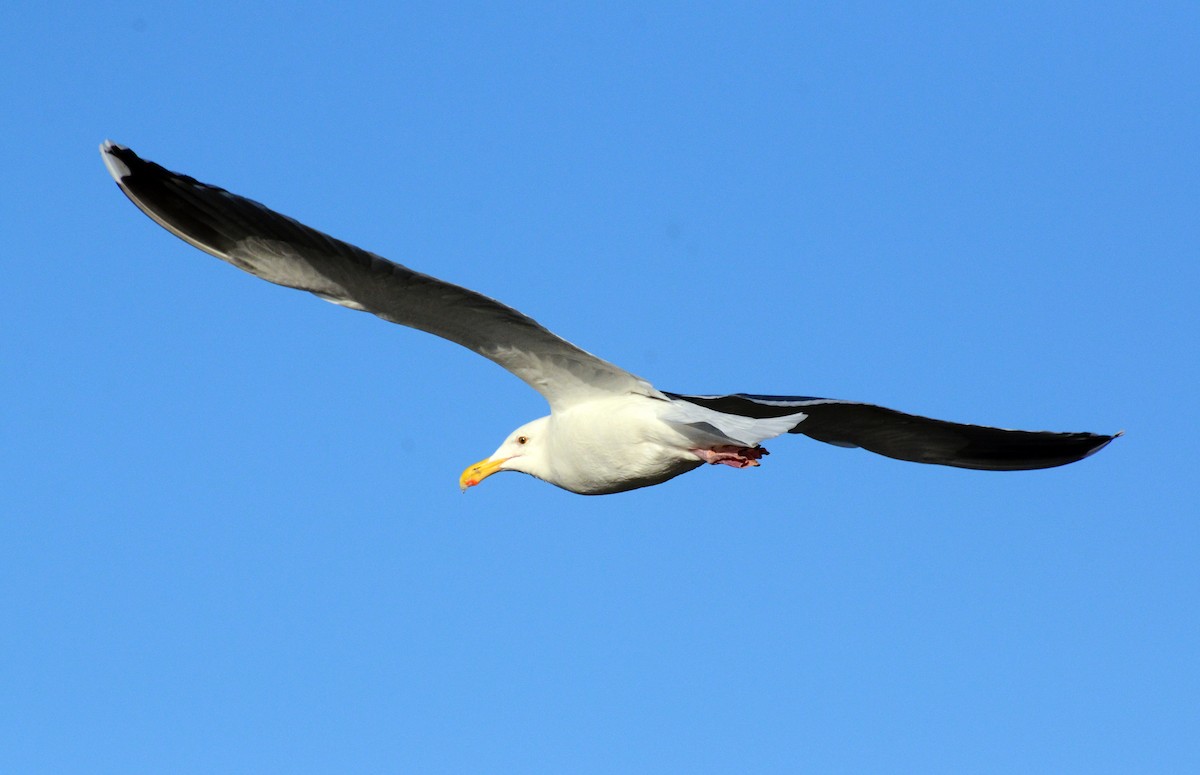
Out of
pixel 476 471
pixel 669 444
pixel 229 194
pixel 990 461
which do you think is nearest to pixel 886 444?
pixel 990 461

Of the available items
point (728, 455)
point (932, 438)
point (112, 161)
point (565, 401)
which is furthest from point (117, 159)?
point (932, 438)

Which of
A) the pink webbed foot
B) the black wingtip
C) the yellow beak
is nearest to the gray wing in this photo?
the black wingtip

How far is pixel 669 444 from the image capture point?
36.6ft

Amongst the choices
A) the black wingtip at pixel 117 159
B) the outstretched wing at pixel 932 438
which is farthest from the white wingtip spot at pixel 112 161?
the outstretched wing at pixel 932 438

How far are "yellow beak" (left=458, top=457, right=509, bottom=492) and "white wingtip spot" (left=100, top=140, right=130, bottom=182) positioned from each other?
402 centimetres

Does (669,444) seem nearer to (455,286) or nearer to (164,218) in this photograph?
(455,286)

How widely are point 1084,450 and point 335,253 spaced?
21.1 feet

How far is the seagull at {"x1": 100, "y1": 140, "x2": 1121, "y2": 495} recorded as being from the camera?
10141 mm

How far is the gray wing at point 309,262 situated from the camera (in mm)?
10047

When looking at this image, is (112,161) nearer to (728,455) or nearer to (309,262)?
(309,262)

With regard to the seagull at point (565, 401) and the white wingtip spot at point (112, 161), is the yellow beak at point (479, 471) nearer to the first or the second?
the seagull at point (565, 401)

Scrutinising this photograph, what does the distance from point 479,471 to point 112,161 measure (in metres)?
4.16

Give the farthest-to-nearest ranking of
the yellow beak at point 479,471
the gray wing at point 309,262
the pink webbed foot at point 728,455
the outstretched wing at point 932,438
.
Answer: the yellow beak at point 479,471, the outstretched wing at point 932,438, the pink webbed foot at point 728,455, the gray wing at point 309,262

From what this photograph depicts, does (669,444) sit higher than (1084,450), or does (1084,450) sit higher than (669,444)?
(1084,450)
